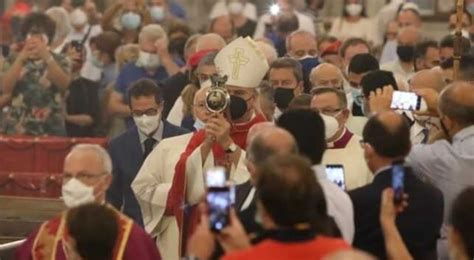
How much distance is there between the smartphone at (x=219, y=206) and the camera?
25.4 ft

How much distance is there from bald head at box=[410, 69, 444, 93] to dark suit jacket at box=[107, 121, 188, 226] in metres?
1.58

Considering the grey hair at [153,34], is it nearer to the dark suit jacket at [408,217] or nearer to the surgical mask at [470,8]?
the surgical mask at [470,8]

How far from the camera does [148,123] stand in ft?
42.3

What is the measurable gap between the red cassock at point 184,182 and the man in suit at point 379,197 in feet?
7.36

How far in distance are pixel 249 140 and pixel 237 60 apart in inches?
134

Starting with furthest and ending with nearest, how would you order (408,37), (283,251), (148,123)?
(408,37) < (148,123) < (283,251)

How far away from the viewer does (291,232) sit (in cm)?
761

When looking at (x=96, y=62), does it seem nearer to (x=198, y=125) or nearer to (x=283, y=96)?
(x=283, y=96)

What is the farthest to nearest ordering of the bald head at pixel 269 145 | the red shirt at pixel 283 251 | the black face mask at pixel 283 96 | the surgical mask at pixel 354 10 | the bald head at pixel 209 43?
the surgical mask at pixel 354 10
the bald head at pixel 209 43
the black face mask at pixel 283 96
the bald head at pixel 269 145
the red shirt at pixel 283 251

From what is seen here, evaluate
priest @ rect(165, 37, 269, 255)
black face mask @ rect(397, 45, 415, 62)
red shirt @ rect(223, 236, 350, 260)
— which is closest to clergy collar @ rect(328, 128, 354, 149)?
priest @ rect(165, 37, 269, 255)

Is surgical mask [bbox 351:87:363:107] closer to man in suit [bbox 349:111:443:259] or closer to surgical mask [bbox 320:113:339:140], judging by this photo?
Result: surgical mask [bbox 320:113:339:140]

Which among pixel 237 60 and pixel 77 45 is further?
pixel 77 45

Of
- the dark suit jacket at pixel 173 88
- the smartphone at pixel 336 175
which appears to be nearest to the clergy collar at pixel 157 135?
the dark suit jacket at pixel 173 88

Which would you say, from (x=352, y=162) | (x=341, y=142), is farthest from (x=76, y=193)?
(x=341, y=142)
